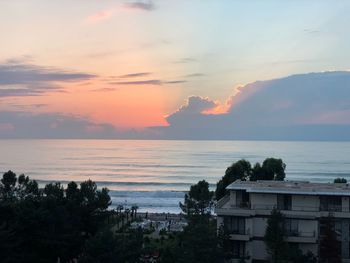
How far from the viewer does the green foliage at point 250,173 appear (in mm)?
39438

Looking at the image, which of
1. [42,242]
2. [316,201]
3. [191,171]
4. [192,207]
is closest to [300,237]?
[316,201]

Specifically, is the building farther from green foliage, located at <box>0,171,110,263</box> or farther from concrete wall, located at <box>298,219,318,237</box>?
green foliage, located at <box>0,171,110,263</box>

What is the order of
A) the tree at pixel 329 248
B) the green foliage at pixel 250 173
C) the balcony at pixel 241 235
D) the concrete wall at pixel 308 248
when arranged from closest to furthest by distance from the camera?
the tree at pixel 329 248
the concrete wall at pixel 308 248
the balcony at pixel 241 235
the green foliage at pixel 250 173

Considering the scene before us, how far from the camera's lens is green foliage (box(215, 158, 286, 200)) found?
39.4m

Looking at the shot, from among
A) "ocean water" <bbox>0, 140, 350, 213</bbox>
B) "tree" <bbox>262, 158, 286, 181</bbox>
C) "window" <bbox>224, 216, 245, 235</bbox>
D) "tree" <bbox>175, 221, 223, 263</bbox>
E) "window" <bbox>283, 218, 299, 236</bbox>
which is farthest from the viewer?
"ocean water" <bbox>0, 140, 350, 213</bbox>

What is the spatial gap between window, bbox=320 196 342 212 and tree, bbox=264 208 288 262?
9.55ft

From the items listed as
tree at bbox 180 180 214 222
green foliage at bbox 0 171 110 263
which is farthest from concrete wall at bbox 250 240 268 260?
green foliage at bbox 0 171 110 263

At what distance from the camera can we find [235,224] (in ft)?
87.8

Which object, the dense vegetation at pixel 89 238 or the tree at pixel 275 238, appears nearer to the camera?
the dense vegetation at pixel 89 238

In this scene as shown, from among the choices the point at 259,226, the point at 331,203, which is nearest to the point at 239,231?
the point at 259,226

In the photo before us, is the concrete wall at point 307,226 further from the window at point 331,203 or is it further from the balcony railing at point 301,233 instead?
the window at point 331,203

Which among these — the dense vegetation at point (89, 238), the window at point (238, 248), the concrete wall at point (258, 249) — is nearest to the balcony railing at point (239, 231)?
the window at point (238, 248)

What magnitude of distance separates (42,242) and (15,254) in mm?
1686

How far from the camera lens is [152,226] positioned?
157ft
